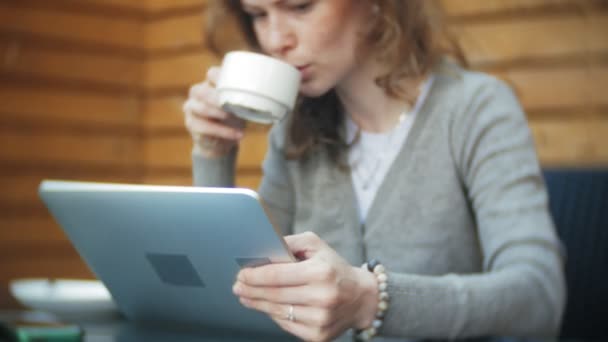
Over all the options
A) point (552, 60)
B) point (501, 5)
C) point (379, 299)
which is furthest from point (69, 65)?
point (379, 299)

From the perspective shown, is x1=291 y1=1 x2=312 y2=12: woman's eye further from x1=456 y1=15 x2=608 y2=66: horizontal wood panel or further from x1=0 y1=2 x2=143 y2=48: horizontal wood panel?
x1=0 y1=2 x2=143 y2=48: horizontal wood panel

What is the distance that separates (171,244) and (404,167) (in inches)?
19.0

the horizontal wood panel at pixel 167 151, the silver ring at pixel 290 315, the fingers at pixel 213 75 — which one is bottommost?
the silver ring at pixel 290 315

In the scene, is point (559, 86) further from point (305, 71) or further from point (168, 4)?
point (168, 4)

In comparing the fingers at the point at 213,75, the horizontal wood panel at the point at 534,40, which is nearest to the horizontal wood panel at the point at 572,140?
the horizontal wood panel at the point at 534,40

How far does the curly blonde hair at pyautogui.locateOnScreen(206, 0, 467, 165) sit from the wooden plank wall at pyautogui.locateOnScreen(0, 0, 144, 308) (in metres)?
1.76

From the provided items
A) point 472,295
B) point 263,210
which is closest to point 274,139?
point 472,295

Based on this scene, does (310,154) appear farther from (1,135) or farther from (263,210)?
(1,135)

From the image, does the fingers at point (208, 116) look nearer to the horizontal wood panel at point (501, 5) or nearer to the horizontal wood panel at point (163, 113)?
the horizontal wood panel at point (501, 5)

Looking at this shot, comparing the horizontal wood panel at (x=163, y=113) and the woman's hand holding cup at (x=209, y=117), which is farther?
the horizontal wood panel at (x=163, y=113)

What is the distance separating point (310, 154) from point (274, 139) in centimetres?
10

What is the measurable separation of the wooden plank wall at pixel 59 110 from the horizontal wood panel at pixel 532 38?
1.46 meters

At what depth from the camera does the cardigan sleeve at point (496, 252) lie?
31.1 inches

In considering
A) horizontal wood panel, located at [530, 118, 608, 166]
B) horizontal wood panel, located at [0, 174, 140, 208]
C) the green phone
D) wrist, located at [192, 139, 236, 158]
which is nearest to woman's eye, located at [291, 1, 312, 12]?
wrist, located at [192, 139, 236, 158]
